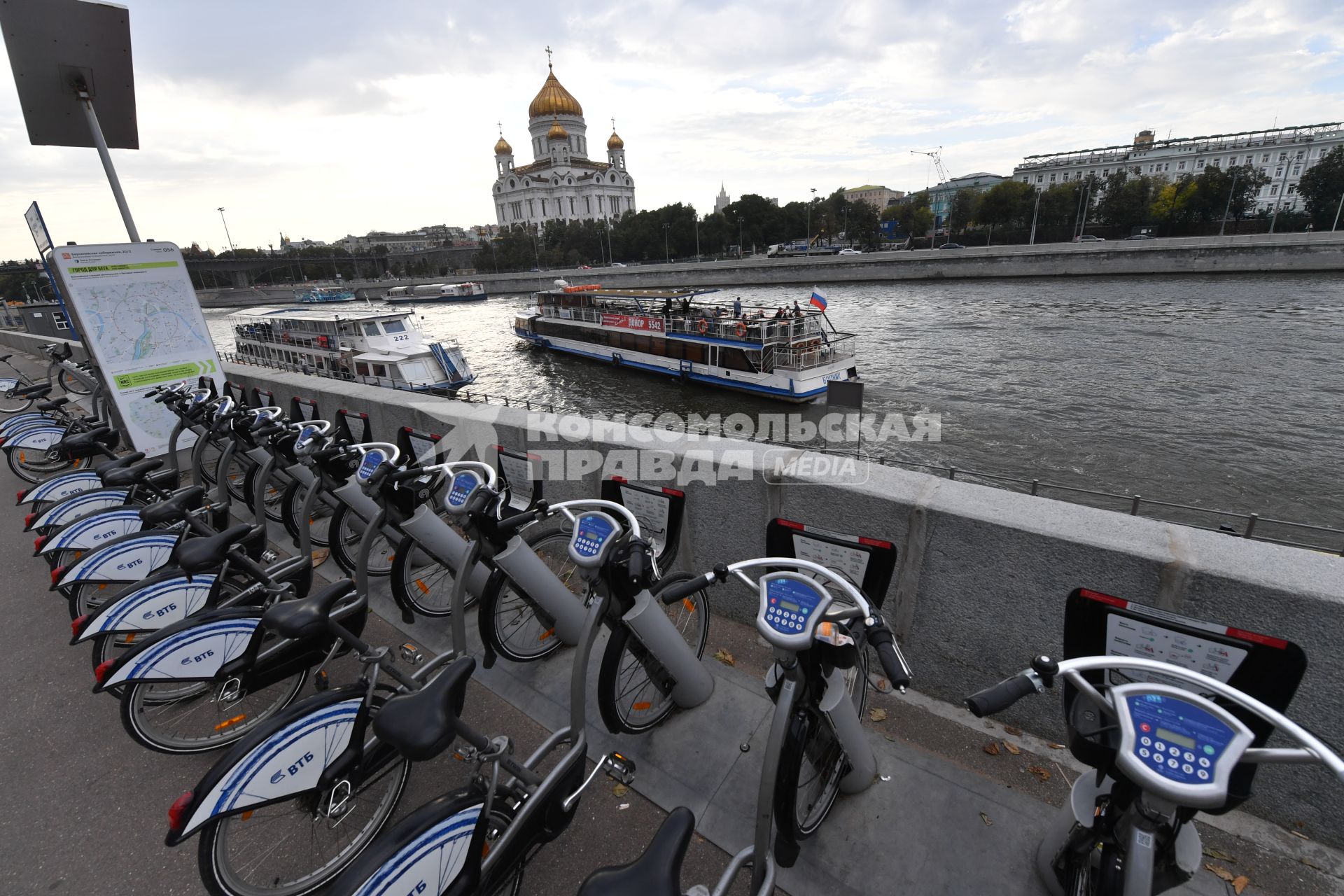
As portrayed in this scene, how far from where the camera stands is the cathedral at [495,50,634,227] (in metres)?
119

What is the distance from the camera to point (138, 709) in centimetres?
283

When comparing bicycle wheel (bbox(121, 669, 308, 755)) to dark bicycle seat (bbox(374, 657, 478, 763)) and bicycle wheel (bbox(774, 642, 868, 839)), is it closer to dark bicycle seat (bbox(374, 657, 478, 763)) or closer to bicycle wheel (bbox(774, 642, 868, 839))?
dark bicycle seat (bbox(374, 657, 478, 763))

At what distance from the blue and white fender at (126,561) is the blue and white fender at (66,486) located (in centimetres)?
177

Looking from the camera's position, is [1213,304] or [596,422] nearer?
[596,422]

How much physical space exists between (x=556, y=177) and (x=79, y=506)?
425ft

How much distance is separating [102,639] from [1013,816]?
480 centimetres

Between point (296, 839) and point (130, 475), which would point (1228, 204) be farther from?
point (130, 475)

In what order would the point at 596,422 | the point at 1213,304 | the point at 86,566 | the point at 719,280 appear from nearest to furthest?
the point at 86,566 → the point at 596,422 → the point at 1213,304 → the point at 719,280

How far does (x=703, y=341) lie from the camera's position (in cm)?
2545

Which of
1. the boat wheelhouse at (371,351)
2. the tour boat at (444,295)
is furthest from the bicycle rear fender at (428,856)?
the tour boat at (444,295)

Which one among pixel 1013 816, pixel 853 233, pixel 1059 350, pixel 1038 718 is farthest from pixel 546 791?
pixel 853 233

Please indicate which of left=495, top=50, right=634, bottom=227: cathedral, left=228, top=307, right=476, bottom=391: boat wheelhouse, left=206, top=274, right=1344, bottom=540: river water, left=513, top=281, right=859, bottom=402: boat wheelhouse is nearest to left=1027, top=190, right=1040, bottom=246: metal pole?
left=206, top=274, right=1344, bottom=540: river water

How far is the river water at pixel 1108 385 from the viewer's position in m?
15.0

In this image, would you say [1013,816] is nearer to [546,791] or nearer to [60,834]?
[546,791]
